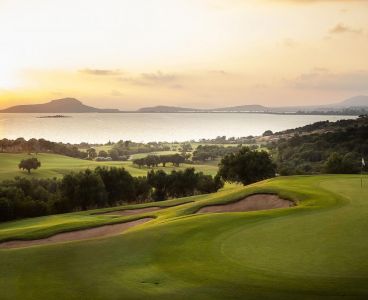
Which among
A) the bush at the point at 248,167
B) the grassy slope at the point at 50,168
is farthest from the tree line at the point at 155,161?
the bush at the point at 248,167

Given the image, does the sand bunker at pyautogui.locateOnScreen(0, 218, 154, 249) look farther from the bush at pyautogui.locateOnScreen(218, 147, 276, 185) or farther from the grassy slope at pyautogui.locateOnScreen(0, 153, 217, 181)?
the grassy slope at pyautogui.locateOnScreen(0, 153, 217, 181)

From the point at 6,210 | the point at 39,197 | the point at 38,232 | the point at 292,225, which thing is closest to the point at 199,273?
the point at 292,225

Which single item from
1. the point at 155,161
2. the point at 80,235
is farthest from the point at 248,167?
the point at 155,161

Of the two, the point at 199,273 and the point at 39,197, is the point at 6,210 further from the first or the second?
the point at 199,273

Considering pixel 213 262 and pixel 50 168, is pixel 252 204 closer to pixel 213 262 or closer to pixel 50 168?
pixel 213 262

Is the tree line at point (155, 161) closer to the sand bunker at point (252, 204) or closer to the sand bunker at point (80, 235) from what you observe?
the sand bunker at point (252, 204)

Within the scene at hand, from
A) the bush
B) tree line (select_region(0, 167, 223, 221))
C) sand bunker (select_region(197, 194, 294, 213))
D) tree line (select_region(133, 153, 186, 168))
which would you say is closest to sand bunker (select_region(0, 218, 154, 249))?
sand bunker (select_region(197, 194, 294, 213))
